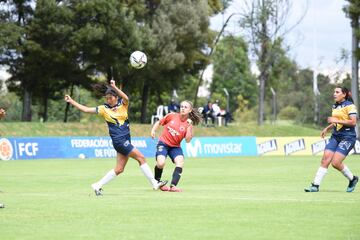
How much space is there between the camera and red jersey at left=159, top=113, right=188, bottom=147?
64.0 ft

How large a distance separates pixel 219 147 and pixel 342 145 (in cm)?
3223

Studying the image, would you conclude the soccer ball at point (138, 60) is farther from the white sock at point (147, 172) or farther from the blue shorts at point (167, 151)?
the white sock at point (147, 172)

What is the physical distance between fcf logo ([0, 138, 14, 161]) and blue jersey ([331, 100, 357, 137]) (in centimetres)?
2551

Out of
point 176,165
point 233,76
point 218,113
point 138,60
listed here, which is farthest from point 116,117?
point 233,76

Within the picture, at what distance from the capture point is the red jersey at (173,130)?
768 inches

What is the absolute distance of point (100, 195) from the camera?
1744 centimetres

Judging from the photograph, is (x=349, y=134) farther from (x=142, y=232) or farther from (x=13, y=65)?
(x=13, y=65)

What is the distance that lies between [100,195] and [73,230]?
6.13m

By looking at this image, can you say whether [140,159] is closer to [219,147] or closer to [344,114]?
[344,114]

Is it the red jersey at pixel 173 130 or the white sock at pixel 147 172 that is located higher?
the red jersey at pixel 173 130

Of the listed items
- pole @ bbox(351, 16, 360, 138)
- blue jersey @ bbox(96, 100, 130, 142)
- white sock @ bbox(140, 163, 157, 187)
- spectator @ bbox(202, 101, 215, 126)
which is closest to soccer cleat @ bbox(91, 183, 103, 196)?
blue jersey @ bbox(96, 100, 130, 142)

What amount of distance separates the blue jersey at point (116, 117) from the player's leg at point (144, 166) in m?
0.50

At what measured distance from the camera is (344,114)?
18.5m

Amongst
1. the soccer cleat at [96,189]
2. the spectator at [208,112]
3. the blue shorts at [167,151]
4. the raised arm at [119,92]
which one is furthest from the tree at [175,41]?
the soccer cleat at [96,189]
